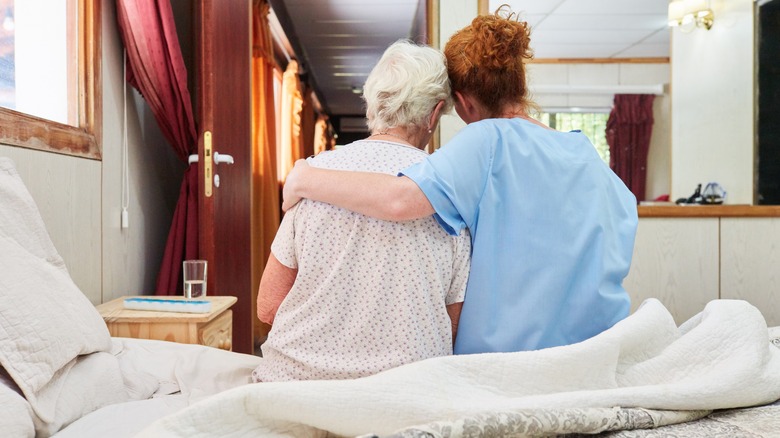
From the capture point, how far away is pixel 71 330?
1223 mm

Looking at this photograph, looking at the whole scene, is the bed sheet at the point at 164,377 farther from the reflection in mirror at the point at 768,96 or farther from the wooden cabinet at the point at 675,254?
the reflection in mirror at the point at 768,96

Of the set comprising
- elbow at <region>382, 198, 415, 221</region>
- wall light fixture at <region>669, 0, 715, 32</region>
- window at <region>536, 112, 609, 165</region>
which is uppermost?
wall light fixture at <region>669, 0, 715, 32</region>

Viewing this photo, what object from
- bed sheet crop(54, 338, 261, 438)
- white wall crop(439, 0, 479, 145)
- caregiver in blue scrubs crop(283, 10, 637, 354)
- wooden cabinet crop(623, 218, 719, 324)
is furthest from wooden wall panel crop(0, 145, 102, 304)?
wooden cabinet crop(623, 218, 719, 324)

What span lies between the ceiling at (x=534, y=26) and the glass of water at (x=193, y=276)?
6.99 ft

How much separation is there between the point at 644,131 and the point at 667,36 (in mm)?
692

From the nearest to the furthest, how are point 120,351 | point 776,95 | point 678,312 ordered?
point 120,351, point 678,312, point 776,95

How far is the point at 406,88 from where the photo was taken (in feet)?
4.33

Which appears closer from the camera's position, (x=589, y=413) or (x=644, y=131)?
(x=589, y=413)

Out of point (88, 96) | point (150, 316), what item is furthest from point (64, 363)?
point (88, 96)

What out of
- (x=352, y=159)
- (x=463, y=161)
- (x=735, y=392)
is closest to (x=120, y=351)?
(x=352, y=159)

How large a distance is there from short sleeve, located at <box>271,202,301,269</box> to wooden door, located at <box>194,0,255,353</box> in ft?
4.35

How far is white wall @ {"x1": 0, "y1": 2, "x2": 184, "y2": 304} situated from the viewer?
1.93 metres

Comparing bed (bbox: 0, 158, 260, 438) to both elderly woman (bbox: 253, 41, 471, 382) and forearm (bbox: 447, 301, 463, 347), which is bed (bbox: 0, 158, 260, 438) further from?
forearm (bbox: 447, 301, 463, 347)

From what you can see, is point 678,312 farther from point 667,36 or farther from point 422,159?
point 422,159
